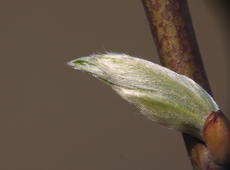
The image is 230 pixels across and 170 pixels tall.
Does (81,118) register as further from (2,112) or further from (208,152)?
(208,152)

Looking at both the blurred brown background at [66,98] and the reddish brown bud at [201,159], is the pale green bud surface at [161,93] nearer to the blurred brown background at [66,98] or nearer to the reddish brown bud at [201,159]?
the reddish brown bud at [201,159]

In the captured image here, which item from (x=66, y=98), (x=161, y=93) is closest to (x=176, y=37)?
A: (x=161, y=93)

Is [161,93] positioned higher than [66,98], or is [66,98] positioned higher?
[161,93]

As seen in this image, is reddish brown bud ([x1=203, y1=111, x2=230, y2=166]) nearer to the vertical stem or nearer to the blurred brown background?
the vertical stem

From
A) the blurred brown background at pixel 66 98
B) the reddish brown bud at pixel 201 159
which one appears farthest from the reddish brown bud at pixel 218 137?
the blurred brown background at pixel 66 98

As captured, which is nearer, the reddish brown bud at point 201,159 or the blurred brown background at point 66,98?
the reddish brown bud at point 201,159

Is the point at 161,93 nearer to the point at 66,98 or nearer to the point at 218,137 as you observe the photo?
the point at 218,137
